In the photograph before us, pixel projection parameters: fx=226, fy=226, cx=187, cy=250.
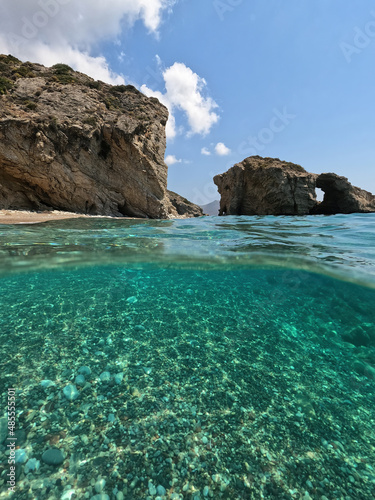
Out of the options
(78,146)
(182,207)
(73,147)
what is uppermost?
(78,146)

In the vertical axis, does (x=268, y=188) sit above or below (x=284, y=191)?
above

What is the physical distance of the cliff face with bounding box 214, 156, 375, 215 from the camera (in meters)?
34.3

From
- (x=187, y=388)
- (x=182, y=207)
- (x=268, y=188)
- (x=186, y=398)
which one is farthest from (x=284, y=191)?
(x=186, y=398)

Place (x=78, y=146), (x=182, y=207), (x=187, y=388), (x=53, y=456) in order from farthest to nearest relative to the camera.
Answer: (x=182, y=207) → (x=78, y=146) → (x=187, y=388) → (x=53, y=456)

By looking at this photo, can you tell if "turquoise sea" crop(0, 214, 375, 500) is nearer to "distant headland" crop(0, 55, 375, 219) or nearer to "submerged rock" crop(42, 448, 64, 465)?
"submerged rock" crop(42, 448, 64, 465)

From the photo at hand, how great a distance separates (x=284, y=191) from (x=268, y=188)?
2469 mm

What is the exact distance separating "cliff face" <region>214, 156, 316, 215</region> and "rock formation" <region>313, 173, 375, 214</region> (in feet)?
11.5

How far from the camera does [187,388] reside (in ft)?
7.71

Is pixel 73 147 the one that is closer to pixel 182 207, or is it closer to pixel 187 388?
pixel 187 388

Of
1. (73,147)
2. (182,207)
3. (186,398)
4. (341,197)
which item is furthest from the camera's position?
(182,207)

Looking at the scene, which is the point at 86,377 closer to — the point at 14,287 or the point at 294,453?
the point at 294,453

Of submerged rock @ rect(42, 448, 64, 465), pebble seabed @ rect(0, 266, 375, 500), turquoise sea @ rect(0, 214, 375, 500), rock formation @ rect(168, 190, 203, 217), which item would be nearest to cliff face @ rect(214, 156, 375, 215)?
rock formation @ rect(168, 190, 203, 217)

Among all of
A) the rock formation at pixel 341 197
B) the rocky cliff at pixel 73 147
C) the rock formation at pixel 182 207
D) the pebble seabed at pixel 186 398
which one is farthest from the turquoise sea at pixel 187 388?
the rock formation at pixel 182 207

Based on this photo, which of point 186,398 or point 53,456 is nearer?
point 53,456
